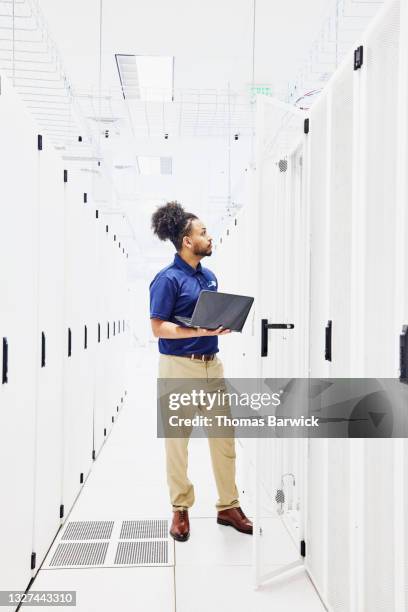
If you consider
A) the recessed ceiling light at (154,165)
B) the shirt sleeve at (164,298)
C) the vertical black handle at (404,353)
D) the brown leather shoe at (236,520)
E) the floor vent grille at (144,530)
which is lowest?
the floor vent grille at (144,530)

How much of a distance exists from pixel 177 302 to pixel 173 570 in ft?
4.11

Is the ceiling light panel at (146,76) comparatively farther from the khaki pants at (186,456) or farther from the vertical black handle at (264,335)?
the vertical black handle at (264,335)

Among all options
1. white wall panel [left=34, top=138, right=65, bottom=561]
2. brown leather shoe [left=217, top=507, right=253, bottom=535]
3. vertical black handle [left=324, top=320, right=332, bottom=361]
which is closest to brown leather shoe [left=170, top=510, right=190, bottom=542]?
brown leather shoe [left=217, top=507, right=253, bottom=535]

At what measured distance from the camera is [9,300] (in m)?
1.69

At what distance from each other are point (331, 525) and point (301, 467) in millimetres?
504

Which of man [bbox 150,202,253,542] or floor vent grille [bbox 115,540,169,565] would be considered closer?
floor vent grille [bbox 115,540,169,565]

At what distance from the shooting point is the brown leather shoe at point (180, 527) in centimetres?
242

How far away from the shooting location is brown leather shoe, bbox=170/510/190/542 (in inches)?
95.3

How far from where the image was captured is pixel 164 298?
2.44 meters

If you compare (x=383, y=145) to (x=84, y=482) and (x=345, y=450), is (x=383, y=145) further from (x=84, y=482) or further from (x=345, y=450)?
(x=84, y=482)

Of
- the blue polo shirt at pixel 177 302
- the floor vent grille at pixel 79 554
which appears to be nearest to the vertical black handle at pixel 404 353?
the blue polo shirt at pixel 177 302

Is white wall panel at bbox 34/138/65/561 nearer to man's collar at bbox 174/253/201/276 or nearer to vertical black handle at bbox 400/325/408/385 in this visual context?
man's collar at bbox 174/253/201/276

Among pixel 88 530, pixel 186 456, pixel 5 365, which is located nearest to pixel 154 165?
pixel 186 456

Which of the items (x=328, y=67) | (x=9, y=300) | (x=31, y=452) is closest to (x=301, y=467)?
→ (x=31, y=452)
